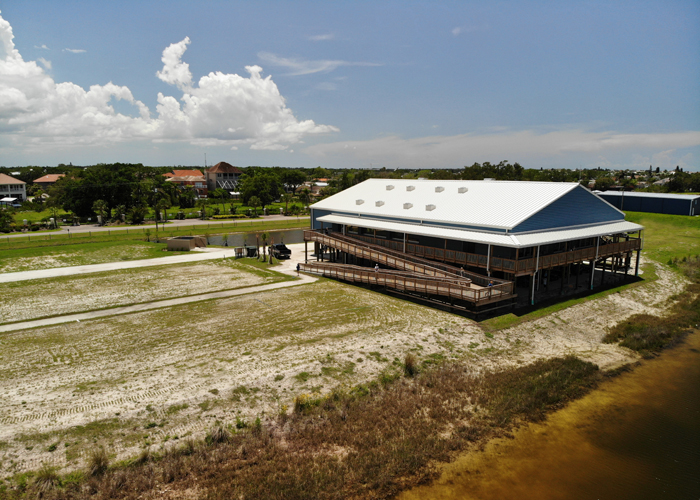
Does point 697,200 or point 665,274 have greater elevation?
point 697,200

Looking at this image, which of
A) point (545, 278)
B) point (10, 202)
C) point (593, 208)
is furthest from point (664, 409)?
point (10, 202)

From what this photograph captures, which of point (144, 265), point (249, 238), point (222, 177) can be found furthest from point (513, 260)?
point (222, 177)

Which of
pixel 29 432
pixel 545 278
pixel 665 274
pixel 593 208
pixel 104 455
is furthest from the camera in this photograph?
pixel 665 274

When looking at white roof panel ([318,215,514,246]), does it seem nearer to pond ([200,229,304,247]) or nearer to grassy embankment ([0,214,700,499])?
grassy embankment ([0,214,700,499])

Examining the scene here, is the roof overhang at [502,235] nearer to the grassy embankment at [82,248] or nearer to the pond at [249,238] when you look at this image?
the pond at [249,238]

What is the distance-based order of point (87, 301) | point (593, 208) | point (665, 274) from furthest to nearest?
point (665, 274), point (593, 208), point (87, 301)

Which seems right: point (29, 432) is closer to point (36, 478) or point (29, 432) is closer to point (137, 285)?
point (36, 478)

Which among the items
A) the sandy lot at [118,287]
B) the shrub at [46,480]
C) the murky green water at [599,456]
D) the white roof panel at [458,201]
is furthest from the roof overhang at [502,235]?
the shrub at [46,480]

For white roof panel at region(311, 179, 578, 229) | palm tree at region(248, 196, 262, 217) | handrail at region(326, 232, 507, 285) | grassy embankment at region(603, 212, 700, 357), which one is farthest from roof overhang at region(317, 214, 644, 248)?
palm tree at region(248, 196, 262, 217)
